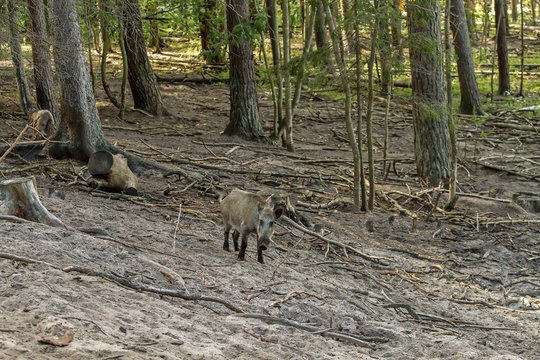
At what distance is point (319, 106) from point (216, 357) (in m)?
19.3

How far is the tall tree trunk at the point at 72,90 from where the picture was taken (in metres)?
10.7

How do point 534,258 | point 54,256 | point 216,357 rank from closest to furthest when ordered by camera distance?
1. point 216,357
2. point 54,256
3. point 534,258

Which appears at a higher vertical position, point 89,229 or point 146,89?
point 146,89

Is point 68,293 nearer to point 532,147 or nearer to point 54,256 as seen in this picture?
point 54,256

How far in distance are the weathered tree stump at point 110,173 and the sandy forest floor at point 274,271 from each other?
0.21 meters

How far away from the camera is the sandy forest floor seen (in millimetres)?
4777

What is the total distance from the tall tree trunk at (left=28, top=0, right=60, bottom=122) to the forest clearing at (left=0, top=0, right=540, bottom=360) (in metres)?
0.87

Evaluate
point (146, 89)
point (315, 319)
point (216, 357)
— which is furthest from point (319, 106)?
point (216, 357)

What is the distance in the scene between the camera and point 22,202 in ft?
23.6

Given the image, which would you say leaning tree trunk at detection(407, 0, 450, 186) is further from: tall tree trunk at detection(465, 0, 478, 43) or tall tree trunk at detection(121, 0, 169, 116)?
tall tree trunk at detection(465, 0, 478, 43)

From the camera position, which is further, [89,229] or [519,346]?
[89,229]

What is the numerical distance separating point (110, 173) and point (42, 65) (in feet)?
19.7

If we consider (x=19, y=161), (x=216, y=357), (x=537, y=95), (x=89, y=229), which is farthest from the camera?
(x=537, y=95)

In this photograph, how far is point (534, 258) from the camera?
9.89 metres
